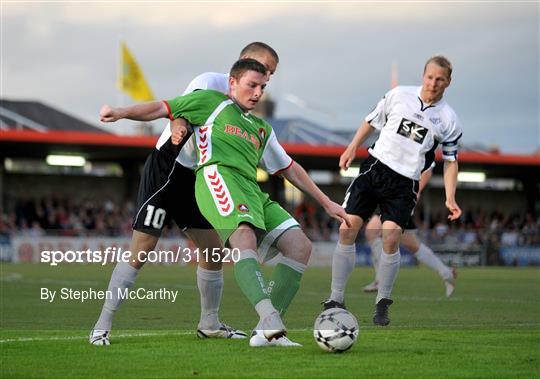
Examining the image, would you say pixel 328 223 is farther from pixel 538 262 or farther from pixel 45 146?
pixel 45 146

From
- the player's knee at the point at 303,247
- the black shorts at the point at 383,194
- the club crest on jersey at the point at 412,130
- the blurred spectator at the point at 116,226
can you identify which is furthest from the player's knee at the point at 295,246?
the blurred spectator at the point at 116,226

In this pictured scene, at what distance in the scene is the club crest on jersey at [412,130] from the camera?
433 inches

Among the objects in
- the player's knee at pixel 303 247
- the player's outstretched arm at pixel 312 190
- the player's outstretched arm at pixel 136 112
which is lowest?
the player's knee at pixel 303 247

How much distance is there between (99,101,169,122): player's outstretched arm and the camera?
7.24 metres

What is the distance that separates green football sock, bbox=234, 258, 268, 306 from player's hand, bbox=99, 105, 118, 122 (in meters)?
1.39

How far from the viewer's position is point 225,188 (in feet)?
25.5

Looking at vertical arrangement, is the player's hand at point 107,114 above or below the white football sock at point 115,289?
above

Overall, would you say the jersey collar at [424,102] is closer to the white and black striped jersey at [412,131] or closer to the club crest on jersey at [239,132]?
the white and black striped jersey at [412,131]

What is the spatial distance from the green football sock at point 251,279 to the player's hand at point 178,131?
992 millimetres

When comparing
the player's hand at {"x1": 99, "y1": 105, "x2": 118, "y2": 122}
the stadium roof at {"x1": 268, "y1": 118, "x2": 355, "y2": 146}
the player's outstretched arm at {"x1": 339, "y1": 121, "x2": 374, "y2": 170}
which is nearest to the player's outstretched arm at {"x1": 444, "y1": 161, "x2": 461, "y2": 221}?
the player's outstretched arm at {"x1": 339, "y1": 121, "x2": 374, "y2": 170}

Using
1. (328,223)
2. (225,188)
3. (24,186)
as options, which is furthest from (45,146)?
(225,188)

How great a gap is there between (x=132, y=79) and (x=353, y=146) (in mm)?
33813

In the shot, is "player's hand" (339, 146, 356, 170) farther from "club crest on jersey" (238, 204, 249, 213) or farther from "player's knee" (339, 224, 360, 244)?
"club crest on jersey" (238, 204, 249, 213)

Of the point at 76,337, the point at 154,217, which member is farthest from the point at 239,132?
the point at 76,337
